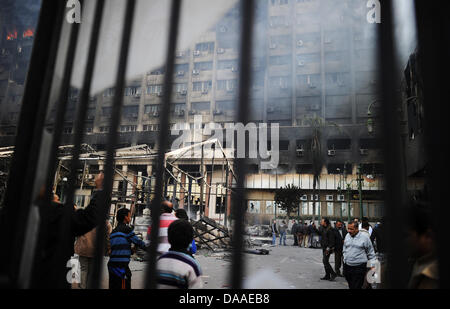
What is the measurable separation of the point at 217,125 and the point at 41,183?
95.4ft

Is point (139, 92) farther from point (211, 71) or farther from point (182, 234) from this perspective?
point (182, 234)

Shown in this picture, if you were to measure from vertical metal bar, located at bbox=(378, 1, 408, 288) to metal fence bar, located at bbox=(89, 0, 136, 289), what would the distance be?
828 millimetres

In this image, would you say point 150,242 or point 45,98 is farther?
point 45,98

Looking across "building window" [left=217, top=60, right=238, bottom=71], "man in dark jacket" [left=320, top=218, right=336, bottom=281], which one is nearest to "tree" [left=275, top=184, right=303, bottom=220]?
"building window" [left=217, top=60, right=238, bottom=71]

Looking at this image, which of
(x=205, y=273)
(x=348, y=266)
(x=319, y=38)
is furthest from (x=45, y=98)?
(x=319, y=38)

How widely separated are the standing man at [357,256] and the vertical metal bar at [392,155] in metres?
3.75

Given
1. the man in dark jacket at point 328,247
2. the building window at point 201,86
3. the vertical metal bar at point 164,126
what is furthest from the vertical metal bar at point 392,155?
the building window at point 201,86

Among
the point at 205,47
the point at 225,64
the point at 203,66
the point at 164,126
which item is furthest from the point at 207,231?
the point at 205,47

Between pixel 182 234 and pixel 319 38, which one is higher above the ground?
pixel 319 38

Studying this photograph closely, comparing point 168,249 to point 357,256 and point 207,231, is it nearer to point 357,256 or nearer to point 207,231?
point 357,256

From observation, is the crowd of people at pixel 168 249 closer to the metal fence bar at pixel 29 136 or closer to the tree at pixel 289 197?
the metal fence bar at pixel 29 136

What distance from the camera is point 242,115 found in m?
0.80

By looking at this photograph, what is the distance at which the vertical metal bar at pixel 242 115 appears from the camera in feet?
2.42
